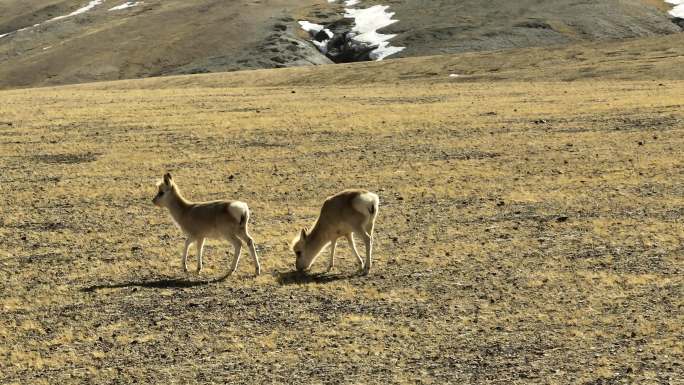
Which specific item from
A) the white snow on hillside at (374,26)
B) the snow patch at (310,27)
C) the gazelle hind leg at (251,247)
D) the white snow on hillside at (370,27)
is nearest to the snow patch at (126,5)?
the white snow on hillside at (370,27)

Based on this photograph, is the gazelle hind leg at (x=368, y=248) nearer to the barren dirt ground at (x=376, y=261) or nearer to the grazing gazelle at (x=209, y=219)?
the barren dirt ground at (x=376, y=261)

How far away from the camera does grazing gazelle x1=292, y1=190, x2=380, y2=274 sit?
15078mm

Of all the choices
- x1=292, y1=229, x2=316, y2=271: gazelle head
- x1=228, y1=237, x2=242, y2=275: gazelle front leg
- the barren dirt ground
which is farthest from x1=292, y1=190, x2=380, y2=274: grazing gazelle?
x1=228, y1=237, x2=242, y2=275: gazelle front leg

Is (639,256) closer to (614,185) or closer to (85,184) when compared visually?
(614,185)

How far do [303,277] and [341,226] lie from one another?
1238 mm

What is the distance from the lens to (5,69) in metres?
136

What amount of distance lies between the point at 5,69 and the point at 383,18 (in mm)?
65472

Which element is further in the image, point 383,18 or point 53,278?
point 383,18

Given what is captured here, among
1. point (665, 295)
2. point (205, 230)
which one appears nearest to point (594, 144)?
point (665, 295)

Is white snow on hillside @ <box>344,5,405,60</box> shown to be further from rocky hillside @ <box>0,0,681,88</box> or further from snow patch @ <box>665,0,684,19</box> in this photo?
snow patch @ <box>665,0,684,19</box>

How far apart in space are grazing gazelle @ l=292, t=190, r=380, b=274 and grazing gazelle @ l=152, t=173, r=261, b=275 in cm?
98

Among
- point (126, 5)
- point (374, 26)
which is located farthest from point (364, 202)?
point (126, 5)

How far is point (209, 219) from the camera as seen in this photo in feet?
50.2

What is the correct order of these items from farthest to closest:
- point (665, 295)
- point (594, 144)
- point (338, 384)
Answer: point (594, 144), point (665, 295), point (338, 384)
